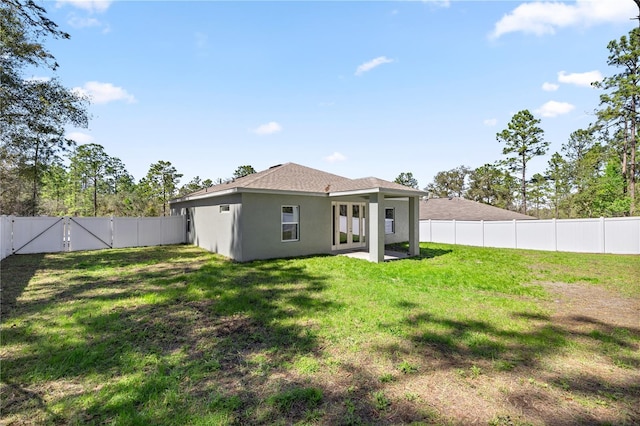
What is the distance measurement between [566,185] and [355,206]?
26.2m

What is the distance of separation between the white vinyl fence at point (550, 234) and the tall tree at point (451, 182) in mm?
28734

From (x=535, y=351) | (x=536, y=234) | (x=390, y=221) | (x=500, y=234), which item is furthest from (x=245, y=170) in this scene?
(x=535, y=351)

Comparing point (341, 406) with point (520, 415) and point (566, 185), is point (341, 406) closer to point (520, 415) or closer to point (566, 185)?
point (520, 415)

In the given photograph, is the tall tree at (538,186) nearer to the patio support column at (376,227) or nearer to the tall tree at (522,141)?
the tall tree at (522,141)

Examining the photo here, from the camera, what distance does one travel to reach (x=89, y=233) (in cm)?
1355

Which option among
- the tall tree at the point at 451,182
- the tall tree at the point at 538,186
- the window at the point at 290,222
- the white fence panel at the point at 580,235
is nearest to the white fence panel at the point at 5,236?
the window at the point at 290,222

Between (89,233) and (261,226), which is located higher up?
(261,226)

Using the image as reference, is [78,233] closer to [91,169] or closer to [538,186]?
[91,169]

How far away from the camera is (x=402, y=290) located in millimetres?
6570

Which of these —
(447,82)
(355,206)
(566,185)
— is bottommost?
(355,206)

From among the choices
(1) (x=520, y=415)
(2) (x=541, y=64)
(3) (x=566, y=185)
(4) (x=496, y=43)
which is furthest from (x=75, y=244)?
(3) (x=566, y=185)

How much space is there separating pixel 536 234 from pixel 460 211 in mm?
6902

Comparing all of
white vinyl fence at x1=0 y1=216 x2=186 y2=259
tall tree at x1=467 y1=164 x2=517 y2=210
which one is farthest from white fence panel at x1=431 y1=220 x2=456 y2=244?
white vinyl fence at x1=0 y1=216 x2=186 y2=259

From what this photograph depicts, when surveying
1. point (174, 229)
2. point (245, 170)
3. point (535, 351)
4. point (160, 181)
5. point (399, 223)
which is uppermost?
point (245, 170)
